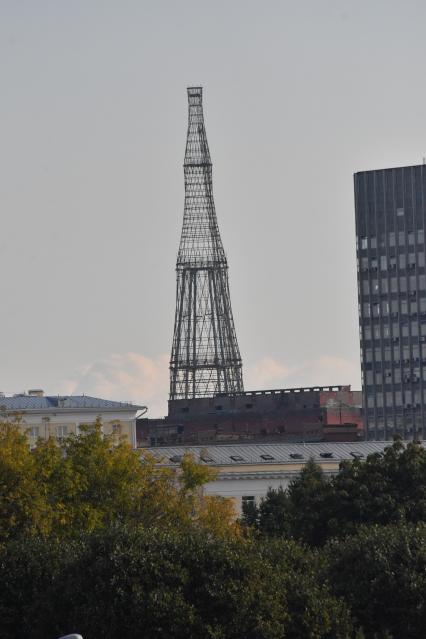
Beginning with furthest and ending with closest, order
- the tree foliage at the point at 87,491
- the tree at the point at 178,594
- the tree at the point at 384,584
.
Result: the tree foliage at the point at 87,491 → the tree at the point at 384,584 → the tree at the point at 178,594

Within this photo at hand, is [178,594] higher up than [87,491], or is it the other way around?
[87,491]

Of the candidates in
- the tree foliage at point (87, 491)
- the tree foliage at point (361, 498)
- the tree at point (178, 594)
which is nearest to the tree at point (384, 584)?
the tree at point (178, 594)

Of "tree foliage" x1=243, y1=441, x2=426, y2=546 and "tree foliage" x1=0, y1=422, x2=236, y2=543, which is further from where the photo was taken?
"tree foliage" x1=243, y1=441, x2=426, y2=546

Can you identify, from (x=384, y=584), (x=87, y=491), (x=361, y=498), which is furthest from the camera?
(x=361, y=498)

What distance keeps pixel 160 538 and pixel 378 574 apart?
11486 millimetres

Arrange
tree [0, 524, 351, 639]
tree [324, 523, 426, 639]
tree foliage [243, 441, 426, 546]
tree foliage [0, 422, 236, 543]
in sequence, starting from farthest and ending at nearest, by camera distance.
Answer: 1. tree foliage [243, 441, 426, 546]
2. tree foliage [0, 422, 236, 543]
3. tree [324, 523, 426, 639]
4. tree [0, 524, 351, 639]

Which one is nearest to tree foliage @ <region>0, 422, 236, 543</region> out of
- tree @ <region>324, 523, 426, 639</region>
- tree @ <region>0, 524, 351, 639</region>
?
tree @ <region>0, 524, 351, 639</region>

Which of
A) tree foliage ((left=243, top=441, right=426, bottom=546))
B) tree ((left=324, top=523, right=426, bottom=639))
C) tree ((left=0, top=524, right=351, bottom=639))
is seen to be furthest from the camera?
tree foliage ((left=243, top=441, right=426, bottom=546))

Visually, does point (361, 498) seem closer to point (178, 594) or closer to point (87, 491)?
point (87, 491)

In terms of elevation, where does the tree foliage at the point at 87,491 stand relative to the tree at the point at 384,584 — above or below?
above

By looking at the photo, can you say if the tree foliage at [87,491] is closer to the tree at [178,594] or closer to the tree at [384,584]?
the tree at [178,594]

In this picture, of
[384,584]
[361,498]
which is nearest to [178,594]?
[384,584]

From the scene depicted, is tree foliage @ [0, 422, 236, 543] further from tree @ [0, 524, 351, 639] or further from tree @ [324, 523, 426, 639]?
tree @ [324, 523, 426, 639]

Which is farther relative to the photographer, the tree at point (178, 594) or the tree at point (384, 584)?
the tree at point (384, 584)
